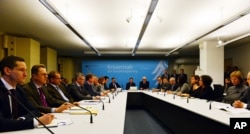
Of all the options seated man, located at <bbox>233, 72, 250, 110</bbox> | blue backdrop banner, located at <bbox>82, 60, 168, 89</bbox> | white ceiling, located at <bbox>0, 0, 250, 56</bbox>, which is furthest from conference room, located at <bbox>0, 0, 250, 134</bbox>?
blue backdrop banner, located at <bbox>82, 60, 168, 89</bbox>

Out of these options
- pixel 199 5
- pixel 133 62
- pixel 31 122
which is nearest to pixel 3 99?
pixel 31 122

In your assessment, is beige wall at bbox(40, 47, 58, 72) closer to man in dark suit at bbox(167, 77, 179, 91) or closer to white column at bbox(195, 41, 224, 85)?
man in dark suit at bbox(167, 77, 179, 91)

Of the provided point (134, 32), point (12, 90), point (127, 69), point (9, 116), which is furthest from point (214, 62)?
point (9, 116)

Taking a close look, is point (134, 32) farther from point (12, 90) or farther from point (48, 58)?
point (12, 90)

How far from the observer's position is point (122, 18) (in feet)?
20.2

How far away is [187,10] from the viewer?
5516 millimetres

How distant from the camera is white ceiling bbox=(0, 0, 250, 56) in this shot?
511cm

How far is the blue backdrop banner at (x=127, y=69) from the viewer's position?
14.4 m

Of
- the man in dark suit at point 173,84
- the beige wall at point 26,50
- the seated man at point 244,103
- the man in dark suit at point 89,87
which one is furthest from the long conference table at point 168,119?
the beige wall at point 26,50

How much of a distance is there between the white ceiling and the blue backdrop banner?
5512 mm

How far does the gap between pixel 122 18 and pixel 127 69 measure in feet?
28.0

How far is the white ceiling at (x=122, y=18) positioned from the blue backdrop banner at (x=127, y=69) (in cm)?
551

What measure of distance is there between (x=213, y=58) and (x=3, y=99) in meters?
8.56

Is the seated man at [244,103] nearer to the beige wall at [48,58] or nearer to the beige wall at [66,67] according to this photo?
the beige wall at [48,58]
